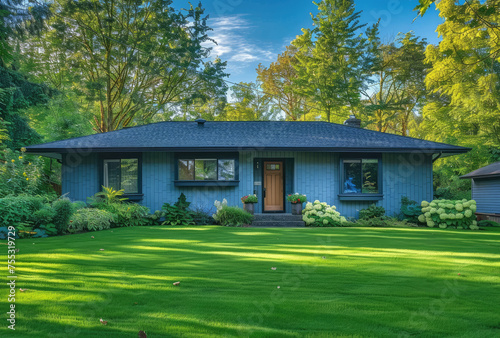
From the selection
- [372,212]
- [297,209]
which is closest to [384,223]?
[372,212]

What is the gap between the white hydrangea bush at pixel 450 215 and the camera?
1020 cm

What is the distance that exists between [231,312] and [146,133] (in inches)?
444

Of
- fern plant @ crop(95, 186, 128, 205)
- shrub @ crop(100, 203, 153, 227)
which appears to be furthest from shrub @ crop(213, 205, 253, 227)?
fern plant @ crop(95, 186, 128, 205)

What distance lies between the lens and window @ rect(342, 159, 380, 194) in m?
11.9

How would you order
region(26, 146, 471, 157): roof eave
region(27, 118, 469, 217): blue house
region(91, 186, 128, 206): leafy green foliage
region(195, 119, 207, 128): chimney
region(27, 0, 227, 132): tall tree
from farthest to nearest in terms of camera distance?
region(27, 0, 227, 132): tall tree < region(195, 119, 207, 128): chimney < region(27, 118, 469, 217): blue house < region(26, 146, 471, 157): roof eave < region(91, 186, 128, 206): leafy green foliage

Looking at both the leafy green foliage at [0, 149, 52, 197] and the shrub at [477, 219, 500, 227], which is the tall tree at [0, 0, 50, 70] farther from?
the shrub at [477, 219, 500, 227]

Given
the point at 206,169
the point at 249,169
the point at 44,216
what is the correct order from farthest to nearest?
1. the point at 249,169
2. the point at 206,169
3. the point at 44,216

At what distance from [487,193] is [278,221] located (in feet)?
36.9

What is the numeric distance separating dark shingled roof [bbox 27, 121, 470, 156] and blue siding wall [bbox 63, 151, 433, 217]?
552 millimetres

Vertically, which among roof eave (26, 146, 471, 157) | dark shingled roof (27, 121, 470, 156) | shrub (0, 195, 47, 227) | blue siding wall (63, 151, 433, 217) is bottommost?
shrub (0, 195, 47, 227)

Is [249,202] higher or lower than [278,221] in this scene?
higher

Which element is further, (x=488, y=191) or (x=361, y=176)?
(x=488, y=191)

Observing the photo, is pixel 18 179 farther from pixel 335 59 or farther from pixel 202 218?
pixel 335 59

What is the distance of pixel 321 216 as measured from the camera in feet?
35.3
